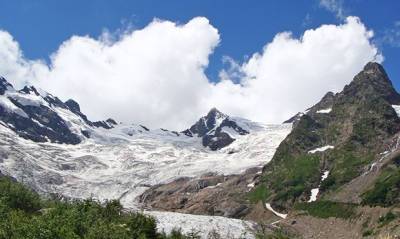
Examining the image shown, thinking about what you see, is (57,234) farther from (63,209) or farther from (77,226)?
(63,209)

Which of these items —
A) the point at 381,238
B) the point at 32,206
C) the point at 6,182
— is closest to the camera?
the point at 381,238

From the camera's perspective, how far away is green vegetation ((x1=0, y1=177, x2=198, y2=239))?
9819 cm

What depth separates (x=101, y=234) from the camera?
10488 centimetres

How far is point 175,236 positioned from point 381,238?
364 feet

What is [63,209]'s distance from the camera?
5507 inches

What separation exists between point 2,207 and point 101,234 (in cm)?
3862

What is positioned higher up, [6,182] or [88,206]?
[6,182]

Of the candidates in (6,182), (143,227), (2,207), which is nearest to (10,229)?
(2,207)

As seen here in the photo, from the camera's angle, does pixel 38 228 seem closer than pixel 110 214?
Yes

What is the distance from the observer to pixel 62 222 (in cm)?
11238

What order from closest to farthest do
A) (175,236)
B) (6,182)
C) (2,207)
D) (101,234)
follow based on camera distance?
(101,234), (2,207), (175,236), (6,182)

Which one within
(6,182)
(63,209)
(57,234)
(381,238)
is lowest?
(381,238)

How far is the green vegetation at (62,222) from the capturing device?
322ft

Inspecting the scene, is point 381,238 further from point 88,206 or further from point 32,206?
point 32,206
